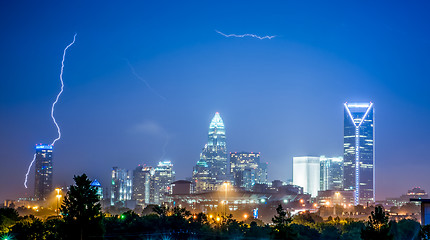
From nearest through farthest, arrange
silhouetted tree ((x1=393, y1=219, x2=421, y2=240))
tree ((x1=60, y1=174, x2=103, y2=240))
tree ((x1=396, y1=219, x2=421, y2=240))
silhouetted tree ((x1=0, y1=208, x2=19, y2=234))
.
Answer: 1. tree ((x1=60, y1=174, x2=103, y2=240))
2. silhouetted tree ((x1=0, y1=208, x2=19, y2=234))
3. silhouetted tree ((x1=393, y1=219, x2=421, y2=240))
4. tree ((x1=396, y1=219, x2=421, y2=240))

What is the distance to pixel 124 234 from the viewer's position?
65.2m

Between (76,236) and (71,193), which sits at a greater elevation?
(71,193)

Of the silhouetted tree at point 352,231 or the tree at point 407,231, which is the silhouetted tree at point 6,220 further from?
the tree at point 407,231

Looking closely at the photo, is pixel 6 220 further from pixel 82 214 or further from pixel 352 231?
pixel 352 231

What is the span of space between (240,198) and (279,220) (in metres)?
149

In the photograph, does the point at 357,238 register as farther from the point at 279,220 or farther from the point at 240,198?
the point at 240,198

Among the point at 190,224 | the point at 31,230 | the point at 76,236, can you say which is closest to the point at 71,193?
the point at 76,236

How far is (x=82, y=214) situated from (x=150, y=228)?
80.6 feet

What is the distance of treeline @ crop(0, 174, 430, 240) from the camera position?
45844mm

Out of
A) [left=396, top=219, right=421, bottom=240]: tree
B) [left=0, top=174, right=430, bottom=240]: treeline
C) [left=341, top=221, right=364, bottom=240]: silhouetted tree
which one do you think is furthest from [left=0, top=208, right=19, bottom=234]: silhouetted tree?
→ [left=396, top=219, right=421, bottom=240]: tree

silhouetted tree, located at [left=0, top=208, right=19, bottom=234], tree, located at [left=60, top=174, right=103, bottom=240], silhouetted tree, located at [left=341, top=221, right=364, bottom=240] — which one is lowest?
silhouetted tree, located at [left=341, top=221, right=364, bottom=240]

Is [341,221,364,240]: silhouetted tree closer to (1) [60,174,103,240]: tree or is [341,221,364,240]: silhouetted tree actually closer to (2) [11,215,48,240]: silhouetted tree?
(1) [60,174,103,240]: tree

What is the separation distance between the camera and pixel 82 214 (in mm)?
46031

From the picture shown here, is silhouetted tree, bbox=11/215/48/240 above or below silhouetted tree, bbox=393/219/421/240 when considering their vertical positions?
above
